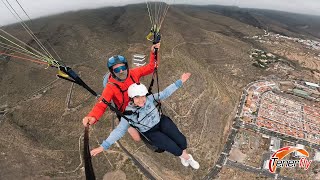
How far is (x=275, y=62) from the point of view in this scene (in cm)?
7800

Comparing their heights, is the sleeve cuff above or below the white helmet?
below

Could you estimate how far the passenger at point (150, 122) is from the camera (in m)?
11.8

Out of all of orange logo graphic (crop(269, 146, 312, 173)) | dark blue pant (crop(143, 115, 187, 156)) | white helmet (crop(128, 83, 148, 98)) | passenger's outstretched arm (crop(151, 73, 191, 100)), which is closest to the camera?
white helmet (crop(128, 83, 148, 98))

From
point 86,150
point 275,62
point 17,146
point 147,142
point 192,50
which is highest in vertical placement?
→ point 86,150

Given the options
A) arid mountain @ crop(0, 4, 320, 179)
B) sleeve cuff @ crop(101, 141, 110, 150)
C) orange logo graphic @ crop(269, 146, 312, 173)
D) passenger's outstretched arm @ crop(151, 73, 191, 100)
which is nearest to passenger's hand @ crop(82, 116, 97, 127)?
sleeve cuff @ crop(101, 141, 110, 150)

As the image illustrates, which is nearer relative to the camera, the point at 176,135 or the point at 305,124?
the point at 176,135

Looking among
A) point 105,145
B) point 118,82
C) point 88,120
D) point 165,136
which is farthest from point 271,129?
point 88,120

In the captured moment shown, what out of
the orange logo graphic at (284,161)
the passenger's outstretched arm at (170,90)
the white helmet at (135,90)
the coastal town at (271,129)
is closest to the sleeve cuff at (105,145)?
the white helmet at (135,90)

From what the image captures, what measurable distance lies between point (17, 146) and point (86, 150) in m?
34.5

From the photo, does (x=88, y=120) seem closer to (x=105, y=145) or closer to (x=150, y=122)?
(x=105, y=145)

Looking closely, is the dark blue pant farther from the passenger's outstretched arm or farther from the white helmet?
the white helmet

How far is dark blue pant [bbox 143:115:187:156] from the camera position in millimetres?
13016

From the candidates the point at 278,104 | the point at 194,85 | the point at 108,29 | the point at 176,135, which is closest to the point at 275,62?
the point at 278,104

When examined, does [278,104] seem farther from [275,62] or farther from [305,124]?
[275,62]
